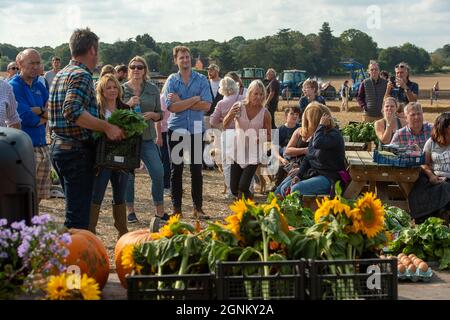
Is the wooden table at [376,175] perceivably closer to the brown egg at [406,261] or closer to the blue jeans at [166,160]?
the brown egg at [406,261]

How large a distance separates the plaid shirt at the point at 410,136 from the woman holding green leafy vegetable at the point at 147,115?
2850 mm

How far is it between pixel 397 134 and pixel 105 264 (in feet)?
18.7

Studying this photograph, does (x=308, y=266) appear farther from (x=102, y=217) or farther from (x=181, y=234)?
(x=102, y=217)

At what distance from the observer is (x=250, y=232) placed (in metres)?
4.15

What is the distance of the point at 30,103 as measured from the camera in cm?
858

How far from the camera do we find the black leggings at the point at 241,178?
930 centimetres

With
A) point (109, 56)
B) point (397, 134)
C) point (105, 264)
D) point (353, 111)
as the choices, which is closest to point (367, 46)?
point (109, 56)

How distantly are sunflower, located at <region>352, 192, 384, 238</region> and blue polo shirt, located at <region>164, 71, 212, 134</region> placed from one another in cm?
531

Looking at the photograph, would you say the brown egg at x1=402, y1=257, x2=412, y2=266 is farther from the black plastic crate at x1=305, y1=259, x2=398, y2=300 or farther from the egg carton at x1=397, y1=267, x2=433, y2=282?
the black plastic crate at x1=305, y1=259, x2=398, y2=300

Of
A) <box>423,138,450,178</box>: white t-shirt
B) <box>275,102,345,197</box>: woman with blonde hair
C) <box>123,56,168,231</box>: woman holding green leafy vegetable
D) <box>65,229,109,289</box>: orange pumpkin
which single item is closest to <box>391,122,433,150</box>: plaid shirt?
<box>423,138,450,178</box>: white t-shirt

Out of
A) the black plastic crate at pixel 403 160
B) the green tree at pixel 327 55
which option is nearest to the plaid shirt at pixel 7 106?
the black plastic crate at pixel 403 160

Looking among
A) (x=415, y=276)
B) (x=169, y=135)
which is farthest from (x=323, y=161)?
(x=415, y=276)

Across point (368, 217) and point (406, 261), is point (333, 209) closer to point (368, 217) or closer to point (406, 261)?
point (368, 217)

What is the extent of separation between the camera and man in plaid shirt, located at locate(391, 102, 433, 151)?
31.0ft
